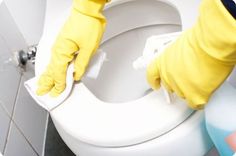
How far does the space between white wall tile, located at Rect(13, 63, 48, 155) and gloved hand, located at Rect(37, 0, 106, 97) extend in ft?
1.03

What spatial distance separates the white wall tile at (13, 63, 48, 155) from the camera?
0.93m

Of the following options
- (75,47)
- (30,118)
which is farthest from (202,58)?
(30,118)

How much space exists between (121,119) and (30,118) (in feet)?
1.74

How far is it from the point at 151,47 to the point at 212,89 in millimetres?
157

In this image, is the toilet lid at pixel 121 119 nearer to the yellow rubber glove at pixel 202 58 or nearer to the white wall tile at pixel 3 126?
the yellow rubber glove at pixel 202 58

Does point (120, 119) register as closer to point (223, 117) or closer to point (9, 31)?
point (223, 117)

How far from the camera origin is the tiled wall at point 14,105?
0.83 m

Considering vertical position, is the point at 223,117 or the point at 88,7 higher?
the point at 88,7

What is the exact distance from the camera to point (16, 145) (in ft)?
2.79

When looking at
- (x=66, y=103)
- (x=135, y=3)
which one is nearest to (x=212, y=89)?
(x=66, y=103)

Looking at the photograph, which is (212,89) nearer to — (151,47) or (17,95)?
(151,47)

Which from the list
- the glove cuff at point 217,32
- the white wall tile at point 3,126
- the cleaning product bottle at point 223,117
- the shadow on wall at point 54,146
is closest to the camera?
the glove cuff at point 217,32

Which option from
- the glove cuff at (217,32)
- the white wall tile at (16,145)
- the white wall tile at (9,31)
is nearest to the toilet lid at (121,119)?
the glove cuff at (217,32)

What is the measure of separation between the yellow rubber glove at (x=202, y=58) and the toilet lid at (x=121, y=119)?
1.9 inches
